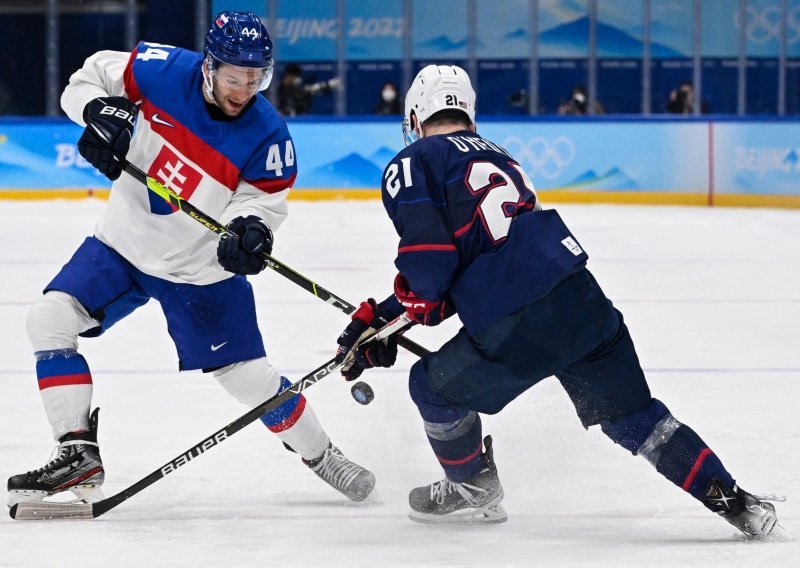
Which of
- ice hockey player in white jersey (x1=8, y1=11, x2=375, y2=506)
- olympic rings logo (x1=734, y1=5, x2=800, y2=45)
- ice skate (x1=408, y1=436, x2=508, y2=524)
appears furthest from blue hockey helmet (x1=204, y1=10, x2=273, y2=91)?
olympic rings logo (x1=734, y1=5, x2=800, y2=45)

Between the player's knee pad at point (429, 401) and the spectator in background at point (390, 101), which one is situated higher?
the spectator in background at point (390, 101)

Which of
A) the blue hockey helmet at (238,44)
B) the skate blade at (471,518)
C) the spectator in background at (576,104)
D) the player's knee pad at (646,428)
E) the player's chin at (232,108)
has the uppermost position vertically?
the spectator in background at (576,104)

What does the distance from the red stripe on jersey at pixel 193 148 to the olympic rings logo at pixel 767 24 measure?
40.4 ft

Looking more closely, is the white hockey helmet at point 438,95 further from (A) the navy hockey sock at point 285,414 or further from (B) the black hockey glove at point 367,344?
(A) the navy hockey sock at point 285,414

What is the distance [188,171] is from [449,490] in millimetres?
920

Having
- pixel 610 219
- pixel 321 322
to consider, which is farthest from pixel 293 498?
pixel 610 219

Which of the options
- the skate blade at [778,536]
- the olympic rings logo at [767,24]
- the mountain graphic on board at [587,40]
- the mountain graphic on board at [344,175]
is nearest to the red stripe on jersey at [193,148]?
the skate blade at [778,536]

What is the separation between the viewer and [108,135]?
2791mm

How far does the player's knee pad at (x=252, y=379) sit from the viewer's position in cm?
295

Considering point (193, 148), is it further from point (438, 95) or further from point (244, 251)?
point (438, 95)

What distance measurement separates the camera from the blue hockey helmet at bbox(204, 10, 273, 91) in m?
2.78

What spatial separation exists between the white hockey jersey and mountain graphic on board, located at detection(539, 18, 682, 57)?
1187 centimetres

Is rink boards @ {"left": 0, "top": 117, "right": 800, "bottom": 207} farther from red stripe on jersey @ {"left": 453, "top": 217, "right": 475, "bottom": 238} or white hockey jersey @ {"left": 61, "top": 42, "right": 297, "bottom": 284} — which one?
red stripe on jersey @ {"left": 453, "top": 217, "right": 475, "bottom": 238}

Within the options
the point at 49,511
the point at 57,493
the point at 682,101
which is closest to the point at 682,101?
the point at 682,101
